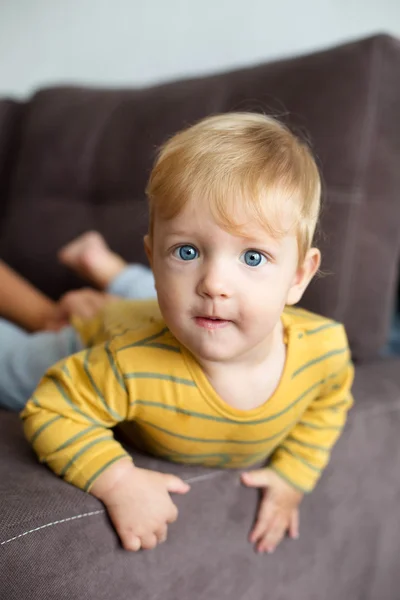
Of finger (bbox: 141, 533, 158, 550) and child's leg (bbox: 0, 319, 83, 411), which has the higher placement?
finger (bbox: 141, 533, 158, 550)

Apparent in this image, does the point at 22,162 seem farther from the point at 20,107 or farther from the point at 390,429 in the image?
the point at 390,429

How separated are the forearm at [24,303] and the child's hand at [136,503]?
0.63 metres

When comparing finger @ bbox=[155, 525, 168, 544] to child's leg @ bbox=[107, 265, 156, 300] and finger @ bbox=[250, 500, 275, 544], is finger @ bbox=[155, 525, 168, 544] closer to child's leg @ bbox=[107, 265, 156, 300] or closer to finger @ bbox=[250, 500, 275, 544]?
finger @ bbox=[250, 500, 275, 544]

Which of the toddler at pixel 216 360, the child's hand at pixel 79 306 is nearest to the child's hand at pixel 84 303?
the child's hand at pixel 79 306

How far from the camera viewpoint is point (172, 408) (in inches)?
28.3

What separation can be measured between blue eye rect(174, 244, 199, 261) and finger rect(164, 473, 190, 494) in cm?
25

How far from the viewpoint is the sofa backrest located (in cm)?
99

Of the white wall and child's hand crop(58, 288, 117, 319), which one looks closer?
child's hand crop(58, 288, 117, 319)

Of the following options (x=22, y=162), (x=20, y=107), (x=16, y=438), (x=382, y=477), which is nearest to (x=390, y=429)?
(x=382, y=477)

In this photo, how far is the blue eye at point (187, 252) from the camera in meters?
0.63

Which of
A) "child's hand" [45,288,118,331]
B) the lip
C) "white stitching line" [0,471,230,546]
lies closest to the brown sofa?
"white stitching line" [0,471,230,546]

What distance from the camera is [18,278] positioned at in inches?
51.7

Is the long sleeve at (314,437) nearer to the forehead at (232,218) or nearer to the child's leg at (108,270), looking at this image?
the forehead at (232,218)

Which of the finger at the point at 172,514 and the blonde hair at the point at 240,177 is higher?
the blonde hair at the point at 240,177
